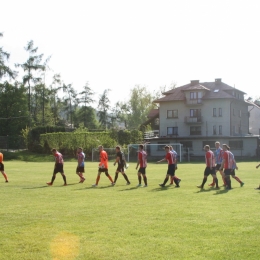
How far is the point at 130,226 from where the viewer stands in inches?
391

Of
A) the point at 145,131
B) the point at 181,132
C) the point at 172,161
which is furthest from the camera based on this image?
the point at 145,131

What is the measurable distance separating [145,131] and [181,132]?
724 centimetres

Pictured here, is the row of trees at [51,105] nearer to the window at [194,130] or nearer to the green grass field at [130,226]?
the window at [194,130]

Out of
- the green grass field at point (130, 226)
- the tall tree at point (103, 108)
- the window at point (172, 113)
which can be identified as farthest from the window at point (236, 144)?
the green grass field at point (130, 226)

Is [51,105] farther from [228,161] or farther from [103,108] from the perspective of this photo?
[228,161]

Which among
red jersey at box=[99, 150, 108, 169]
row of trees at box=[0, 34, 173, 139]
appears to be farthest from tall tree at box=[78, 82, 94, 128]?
red jersey at box=[99, 150, 108, 169]

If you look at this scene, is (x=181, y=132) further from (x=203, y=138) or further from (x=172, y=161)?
(x=172, y=161)

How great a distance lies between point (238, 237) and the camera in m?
8.66

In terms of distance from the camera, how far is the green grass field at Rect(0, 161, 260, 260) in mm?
7734

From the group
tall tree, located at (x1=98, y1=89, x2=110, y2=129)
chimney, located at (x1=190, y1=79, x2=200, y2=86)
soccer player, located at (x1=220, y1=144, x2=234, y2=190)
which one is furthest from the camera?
tall tree, located at (x1=98, y1=89, x2=110, y2=129)

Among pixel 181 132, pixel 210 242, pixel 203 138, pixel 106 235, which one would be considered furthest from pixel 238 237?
pixel 181 132

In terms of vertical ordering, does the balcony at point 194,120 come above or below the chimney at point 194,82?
below

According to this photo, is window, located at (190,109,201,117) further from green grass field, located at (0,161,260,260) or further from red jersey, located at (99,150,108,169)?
green grass field, located at (0,161,260,260)

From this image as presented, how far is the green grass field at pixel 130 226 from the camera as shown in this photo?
7.73 metres
